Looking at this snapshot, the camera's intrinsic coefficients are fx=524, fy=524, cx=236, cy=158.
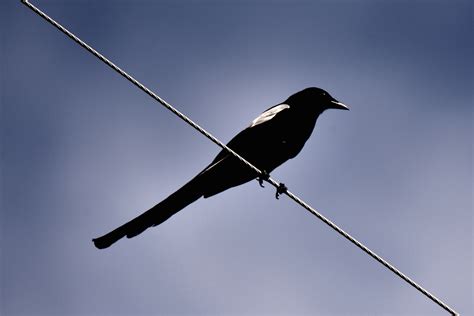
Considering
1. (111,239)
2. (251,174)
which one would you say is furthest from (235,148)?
(111,239)

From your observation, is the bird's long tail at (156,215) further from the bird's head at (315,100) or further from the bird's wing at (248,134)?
the bird's head at (315,100)

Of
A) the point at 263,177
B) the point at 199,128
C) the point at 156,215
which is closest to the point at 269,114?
the point at 263,177

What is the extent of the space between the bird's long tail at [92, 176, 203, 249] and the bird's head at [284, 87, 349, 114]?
93.4 inches

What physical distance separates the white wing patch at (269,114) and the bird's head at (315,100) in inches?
6.0

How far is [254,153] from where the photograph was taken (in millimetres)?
6852

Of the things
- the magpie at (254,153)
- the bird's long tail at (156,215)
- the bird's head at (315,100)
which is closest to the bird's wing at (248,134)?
the magpie at (254,153)

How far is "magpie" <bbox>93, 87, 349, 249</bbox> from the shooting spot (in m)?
5.78

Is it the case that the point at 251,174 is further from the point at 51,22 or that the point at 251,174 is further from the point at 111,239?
the point at 51,22

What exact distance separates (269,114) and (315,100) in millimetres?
860

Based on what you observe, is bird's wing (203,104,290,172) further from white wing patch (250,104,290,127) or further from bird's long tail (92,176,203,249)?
bird's long tail (92,176,203,249)

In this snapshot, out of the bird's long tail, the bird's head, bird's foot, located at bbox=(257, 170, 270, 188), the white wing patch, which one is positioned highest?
the bird's head

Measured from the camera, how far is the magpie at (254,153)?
5777 mm

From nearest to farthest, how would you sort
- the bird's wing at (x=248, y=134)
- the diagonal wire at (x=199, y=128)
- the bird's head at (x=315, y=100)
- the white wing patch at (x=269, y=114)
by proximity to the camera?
the diagonal wire at (x=199, y=128), the bird's wing at (x=248, y=134), the white wing patch at (x=269, y=114), the bird's head at (x=315, y=100)

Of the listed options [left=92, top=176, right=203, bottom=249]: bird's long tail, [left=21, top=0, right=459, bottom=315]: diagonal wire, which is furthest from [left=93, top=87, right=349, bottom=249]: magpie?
[left=21, top=0, right=459, bottom=315]: diagonal wire
